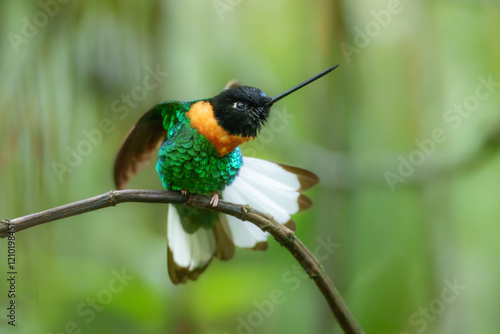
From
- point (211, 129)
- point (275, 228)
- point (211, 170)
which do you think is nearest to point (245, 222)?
point (211, 170)

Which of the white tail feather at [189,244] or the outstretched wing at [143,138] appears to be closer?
the outstretched wing at [143,138]


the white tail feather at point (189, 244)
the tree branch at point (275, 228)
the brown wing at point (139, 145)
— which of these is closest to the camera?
the tree branch at point (275, 228)

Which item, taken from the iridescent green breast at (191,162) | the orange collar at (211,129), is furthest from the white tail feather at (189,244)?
the orange collar at (211,129)

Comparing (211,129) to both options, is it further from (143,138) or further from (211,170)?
(143,138)

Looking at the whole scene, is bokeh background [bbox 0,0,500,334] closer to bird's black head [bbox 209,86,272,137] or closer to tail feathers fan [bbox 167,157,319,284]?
tail feathers fan [bbox 167,157,319,284]

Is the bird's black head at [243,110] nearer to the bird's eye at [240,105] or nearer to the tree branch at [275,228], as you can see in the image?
the bird's eye at [240,105]

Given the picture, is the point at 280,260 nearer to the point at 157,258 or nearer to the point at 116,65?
the point at 157,258

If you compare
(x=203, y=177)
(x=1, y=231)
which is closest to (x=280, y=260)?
(x=203, y=177)
